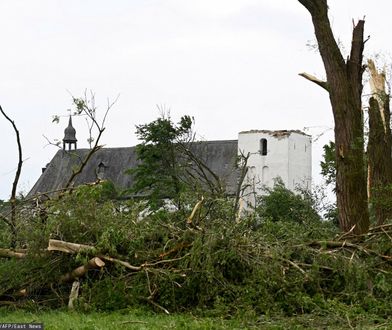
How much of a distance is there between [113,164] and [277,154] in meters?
12.1

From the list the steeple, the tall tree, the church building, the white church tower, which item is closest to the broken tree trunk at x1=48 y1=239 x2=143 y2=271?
the tall tree

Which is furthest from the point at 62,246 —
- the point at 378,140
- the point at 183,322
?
the point at 378,140

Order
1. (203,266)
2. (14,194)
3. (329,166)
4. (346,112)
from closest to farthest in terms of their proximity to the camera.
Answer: (203,266), (14,194), (346,112), (329,166)

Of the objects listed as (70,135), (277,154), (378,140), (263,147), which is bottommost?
(378,140)

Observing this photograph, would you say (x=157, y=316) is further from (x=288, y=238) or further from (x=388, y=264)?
(x=388, y=264)

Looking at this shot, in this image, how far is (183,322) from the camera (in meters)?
9.02

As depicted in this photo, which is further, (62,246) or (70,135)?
(70,135)

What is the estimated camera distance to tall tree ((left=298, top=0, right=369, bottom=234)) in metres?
13.5

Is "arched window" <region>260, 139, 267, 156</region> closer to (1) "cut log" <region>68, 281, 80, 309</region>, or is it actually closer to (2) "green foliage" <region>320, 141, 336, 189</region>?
(2) "green foliage" <region>320, 141, 336, 189</region>

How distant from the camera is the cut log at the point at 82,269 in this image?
10.6 m

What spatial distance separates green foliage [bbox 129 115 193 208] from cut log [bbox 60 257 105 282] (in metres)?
21.4

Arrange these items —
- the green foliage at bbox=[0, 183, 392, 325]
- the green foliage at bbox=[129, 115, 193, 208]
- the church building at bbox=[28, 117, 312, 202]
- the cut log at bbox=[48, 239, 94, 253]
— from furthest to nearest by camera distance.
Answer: the church building at bbox=[28, 117, 312, 202]
the green foliage at bbox=[129, 115, 193, 208]
the cut log at bbox=[48, 239, 94, 253]
the green foliage at bbox=[0, 183, 392, 325]

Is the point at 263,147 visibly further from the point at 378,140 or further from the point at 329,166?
→ the point at 378,140

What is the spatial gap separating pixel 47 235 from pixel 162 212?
63.5 inches
